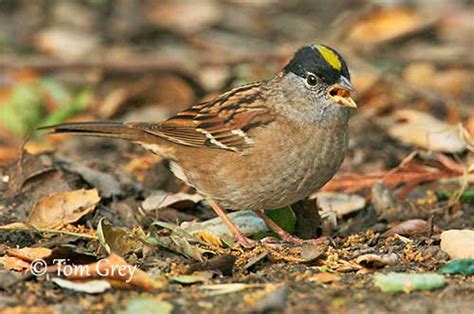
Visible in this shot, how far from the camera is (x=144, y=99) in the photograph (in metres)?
6.50

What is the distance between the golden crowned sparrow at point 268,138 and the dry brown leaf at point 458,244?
2.31 feet

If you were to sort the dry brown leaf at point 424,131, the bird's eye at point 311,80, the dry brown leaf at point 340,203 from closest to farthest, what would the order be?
the bird's eye at point 311,80
the dry brown leaf at point 340,203
the dry brown leaf at point 424,131

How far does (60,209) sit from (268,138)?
0.94 meters

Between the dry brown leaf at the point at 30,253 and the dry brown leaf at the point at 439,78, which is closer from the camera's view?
the dry brown leaf at the point at 30,253

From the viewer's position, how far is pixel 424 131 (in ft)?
18.1

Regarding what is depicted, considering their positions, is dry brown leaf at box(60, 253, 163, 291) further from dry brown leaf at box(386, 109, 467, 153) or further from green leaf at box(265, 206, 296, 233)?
dry brown leaf at box(386, 109, 467, 153)

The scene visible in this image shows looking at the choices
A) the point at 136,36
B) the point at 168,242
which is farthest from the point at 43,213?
the point at 136,36

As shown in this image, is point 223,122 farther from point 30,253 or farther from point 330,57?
point 30,253

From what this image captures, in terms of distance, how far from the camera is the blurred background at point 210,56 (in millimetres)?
6258

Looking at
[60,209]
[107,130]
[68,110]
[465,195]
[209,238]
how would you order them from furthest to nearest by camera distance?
[68,110] < [107,130] < [465,195] < [60,209] < [209,238]

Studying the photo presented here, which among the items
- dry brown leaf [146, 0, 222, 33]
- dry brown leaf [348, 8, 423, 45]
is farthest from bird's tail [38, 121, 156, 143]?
dry brown leaf [146, 0, 222, 33]

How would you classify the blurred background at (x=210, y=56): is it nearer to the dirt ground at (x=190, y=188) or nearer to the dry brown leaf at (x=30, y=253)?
the dirt ground at (x=190, y=188)

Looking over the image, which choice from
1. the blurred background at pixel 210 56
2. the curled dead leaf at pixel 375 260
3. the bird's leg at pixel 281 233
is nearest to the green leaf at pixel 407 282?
the curled dead leaf at pixel 375 260

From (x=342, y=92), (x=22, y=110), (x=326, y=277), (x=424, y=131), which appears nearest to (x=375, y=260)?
(x=326, y=277)
